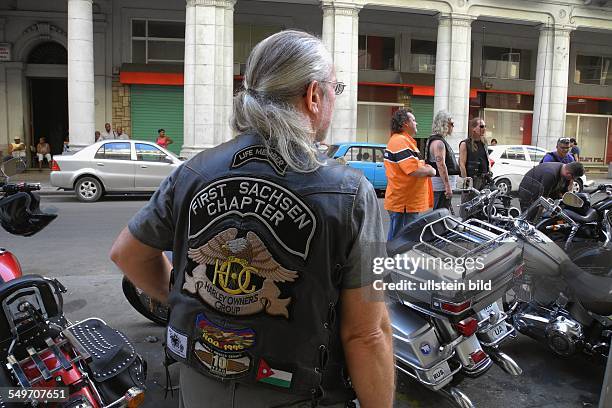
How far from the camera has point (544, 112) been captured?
21516 millimetres

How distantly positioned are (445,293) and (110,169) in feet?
38.5

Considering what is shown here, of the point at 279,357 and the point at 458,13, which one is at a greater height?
the point at 458,13

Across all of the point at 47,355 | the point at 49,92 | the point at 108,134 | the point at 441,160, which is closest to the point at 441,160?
the point at 441,160

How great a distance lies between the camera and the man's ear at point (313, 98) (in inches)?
58.9

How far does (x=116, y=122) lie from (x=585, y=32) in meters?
21.1

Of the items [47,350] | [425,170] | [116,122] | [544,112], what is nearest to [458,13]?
[544,112]

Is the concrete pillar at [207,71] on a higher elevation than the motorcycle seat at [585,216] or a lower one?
higher

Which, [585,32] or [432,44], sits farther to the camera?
[585,32]

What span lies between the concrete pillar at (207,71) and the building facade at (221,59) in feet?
0.11

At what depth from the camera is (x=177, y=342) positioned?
1.60m

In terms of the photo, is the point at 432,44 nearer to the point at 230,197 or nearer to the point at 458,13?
the point at 458,13

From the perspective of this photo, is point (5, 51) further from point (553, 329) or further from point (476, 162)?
A: point (553, 329)

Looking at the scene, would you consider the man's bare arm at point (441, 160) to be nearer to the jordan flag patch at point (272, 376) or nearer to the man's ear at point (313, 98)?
A: the man's ear at point (313, 98)

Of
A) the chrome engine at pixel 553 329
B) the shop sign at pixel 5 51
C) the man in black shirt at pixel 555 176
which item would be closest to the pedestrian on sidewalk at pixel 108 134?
the shop sign at pixel 5 51
